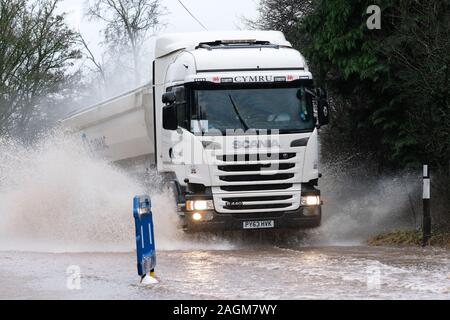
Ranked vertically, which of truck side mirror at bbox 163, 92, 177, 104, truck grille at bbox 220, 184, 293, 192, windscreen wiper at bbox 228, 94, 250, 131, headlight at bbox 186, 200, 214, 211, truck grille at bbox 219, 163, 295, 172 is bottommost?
headlight at bbox 186, 200, 214, 211

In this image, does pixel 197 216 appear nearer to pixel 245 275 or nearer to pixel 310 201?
pixel 310 201

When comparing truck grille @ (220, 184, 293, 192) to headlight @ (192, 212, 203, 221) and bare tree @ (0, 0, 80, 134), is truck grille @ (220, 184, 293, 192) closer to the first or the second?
headlight @ (192, 212, 203, 221)

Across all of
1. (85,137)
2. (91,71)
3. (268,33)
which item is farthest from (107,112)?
(91,71)

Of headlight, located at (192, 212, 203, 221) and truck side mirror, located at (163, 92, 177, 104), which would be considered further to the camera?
truck side mirror, located at (163, 92, 177, 104)

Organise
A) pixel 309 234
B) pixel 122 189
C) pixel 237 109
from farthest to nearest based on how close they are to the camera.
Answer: pixel 122 189 < pixel 309 234 < pixel 237 109

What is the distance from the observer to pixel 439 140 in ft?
51.7

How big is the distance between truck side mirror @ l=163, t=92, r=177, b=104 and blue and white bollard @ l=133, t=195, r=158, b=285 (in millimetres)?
4023

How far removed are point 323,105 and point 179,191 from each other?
2.88 meters

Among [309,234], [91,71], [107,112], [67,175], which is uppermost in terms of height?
[91,71]

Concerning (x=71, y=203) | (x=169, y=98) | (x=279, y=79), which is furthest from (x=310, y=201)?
(x=71, y=203)

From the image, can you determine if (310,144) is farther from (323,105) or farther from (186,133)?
(186,133)

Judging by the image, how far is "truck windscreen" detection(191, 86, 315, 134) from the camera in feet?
48.5

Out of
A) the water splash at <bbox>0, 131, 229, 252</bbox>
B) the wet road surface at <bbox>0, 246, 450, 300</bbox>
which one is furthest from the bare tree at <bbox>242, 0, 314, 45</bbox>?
the wet road surface at <bbox>0, 246, 450, 300</bbox>

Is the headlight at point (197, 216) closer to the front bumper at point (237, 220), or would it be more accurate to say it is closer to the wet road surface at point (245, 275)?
the front bumper at point (237, 220)
